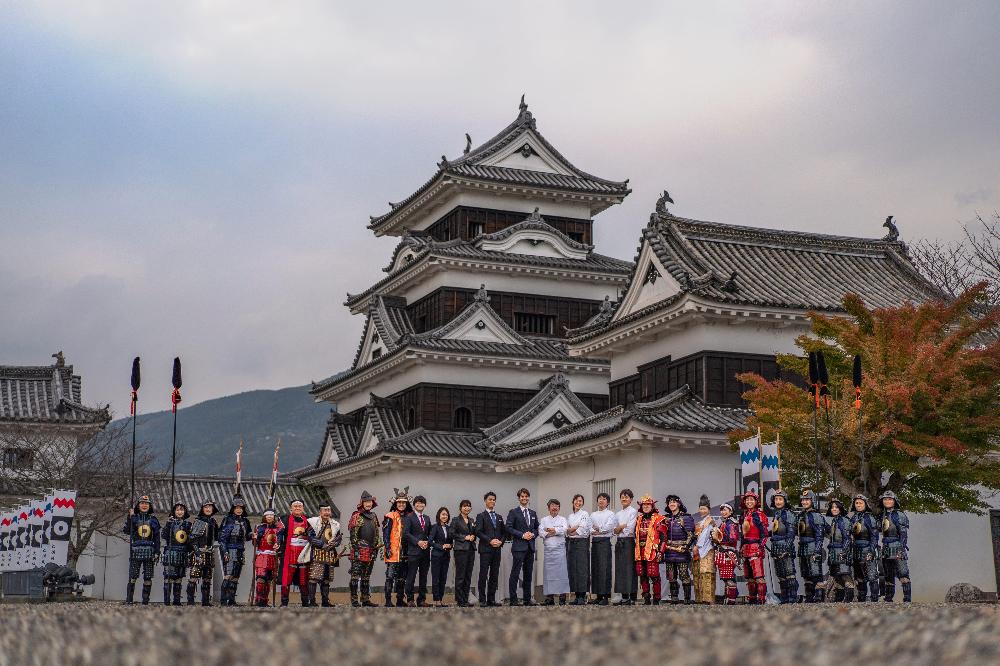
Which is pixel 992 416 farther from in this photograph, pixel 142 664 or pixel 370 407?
pixel 370 407

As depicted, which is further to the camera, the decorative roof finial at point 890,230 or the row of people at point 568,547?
the decorative roof finial at point 890,230

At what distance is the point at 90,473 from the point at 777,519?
28.6 metres

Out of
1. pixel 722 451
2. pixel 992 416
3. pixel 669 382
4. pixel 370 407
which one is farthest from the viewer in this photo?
pixel 370 407

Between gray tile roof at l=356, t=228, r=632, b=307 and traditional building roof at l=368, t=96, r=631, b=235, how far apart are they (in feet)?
6.84

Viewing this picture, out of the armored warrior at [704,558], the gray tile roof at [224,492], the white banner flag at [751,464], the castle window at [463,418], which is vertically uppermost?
the castle window at [463,418]

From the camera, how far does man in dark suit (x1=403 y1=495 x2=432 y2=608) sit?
20.8 metres

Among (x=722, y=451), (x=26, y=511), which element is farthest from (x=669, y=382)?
(x=26, y=511)

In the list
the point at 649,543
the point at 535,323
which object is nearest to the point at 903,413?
the point at 649,543

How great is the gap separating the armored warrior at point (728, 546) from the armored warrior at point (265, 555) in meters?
7.18

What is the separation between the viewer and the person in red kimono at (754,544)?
19.6 meters

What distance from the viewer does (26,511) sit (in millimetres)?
29141

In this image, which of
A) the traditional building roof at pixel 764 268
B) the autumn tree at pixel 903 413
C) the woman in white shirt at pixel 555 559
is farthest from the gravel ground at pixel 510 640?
the traditional building roof at pixel 764 268

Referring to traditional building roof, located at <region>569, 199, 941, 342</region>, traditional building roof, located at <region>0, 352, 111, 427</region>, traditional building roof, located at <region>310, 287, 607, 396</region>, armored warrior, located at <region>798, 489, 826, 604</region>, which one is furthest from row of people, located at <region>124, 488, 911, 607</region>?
traditional building roof, located at <region>0, 352, 111, 427</region>

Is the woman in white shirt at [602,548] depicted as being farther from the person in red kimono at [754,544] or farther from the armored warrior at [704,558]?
the person in red kimono at [754,544]
